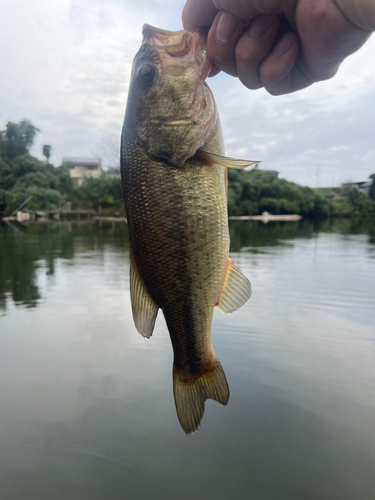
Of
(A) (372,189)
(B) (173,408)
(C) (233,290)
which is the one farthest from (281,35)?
(A) (372,189)

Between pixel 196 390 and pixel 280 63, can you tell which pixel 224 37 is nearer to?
pixel 280 63

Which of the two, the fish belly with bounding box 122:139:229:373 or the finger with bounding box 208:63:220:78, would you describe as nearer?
the fish belly with bounding box 122:139:229:373

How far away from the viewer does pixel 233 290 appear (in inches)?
76.4

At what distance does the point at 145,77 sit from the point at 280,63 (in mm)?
678

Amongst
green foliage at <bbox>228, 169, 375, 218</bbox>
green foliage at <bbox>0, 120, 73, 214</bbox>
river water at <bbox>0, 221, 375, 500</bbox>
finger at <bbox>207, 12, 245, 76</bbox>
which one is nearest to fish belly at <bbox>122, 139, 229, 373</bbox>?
finger at <bbox>207, 12, 245, 76</bbox>

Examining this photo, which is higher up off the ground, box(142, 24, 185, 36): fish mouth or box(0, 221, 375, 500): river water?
box(142, 24, 185, 36): fish mouth

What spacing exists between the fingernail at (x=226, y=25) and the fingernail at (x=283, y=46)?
0.26 metres

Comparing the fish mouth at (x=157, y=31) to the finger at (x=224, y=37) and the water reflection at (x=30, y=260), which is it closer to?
the finger at (x=224, y=37)

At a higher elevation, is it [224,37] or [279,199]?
[279,199]

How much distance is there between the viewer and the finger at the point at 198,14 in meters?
1.87

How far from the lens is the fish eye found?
181 centimetres

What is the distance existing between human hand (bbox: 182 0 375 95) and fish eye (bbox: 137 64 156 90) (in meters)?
0.32

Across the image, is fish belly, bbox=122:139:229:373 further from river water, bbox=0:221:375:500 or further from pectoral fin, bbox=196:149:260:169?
river water, bbox=0:221:375:500

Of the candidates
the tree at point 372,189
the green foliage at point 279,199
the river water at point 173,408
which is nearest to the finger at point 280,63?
the river water at point 173,408
